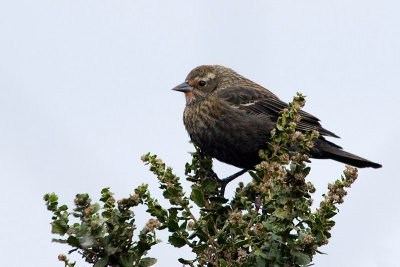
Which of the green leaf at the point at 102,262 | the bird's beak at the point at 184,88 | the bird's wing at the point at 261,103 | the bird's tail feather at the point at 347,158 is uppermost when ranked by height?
the bird's beak at the point at 184,88

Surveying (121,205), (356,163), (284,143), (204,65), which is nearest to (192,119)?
(204,65)

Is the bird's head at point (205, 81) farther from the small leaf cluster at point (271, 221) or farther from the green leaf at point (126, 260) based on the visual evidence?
the green leaf at point (126, 260)

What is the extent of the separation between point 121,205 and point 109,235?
15cm

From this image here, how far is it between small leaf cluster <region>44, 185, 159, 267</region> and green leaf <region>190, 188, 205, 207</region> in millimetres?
605

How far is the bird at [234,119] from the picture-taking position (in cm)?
593

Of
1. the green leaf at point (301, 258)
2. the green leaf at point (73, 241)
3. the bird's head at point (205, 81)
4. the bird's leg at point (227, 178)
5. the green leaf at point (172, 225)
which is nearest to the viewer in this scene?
the green leaf at point (301, 258)

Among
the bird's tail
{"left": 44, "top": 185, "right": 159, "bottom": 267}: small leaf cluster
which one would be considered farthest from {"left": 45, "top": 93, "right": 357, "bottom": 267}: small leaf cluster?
the bird's tail

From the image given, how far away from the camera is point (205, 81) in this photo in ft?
22.1

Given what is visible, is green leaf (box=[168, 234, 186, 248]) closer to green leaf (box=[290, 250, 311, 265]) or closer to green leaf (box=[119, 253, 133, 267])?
green leaf (box=[119, 253, 133, 267])

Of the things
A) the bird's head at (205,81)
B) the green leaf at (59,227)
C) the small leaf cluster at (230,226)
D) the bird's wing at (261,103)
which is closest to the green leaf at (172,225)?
the small leaf cluster at (230,226)

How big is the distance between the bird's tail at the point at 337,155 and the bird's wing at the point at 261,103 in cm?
30

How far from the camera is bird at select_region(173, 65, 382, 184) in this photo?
5.93 meters

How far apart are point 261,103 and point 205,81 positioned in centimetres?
65

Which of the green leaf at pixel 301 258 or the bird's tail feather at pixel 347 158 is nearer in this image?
the green leaf at pixel 301 258
